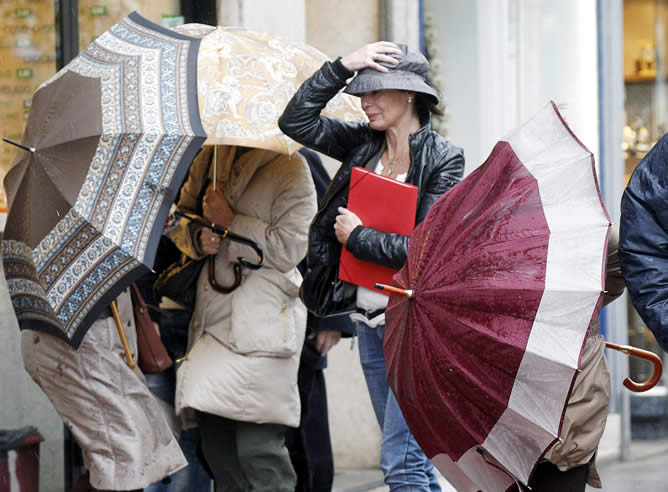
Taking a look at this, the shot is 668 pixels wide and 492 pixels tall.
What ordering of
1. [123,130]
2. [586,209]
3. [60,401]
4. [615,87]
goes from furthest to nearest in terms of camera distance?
[615,87]
[60,401]
[123,130]
[586,209]

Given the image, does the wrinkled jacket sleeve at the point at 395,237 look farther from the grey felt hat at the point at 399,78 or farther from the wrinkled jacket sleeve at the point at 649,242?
the wrinkled jacket sleeve at the point at 649,242

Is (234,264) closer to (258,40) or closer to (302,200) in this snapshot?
(302,200)

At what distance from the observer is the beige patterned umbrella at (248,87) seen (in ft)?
15.2

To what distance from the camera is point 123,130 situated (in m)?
4.15

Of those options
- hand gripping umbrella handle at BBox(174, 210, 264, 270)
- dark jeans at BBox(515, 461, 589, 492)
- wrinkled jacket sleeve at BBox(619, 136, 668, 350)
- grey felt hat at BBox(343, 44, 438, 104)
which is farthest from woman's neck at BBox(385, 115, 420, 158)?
dark jeans at BBox(515, 461, 589, 492)

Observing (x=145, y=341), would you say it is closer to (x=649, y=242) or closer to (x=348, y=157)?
(x=348, y=157)

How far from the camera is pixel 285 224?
197 inches

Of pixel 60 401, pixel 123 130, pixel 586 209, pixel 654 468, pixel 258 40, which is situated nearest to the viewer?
pixel 586 209

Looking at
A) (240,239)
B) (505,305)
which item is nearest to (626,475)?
(240,239)

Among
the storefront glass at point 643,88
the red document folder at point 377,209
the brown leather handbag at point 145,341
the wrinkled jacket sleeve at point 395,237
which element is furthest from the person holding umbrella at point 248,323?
the storefront glass at point 643,88

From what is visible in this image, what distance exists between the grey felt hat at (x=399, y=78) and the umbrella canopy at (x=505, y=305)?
3.05ft

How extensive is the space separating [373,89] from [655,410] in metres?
6.11

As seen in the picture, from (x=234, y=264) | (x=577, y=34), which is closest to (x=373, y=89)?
(x=234, y=264)

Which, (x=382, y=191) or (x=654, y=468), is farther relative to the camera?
(x=654, y=468)
